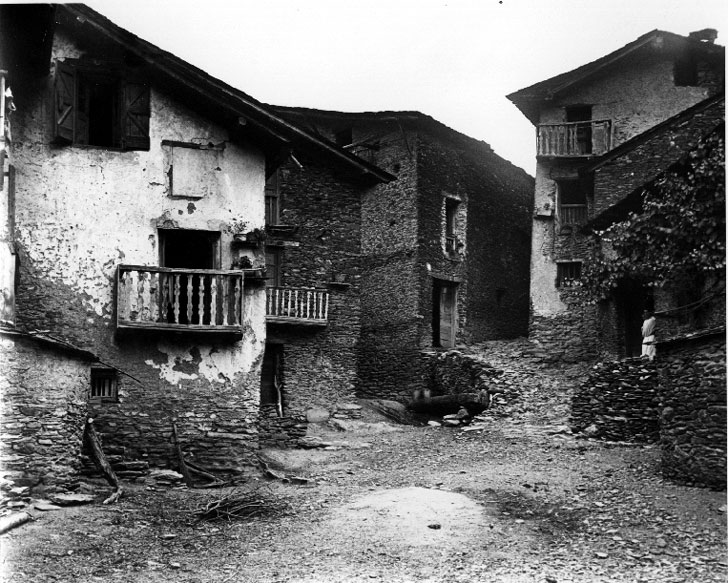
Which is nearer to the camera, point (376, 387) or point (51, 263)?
point (51, 263)

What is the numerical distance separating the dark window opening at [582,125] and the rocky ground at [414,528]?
14.1 meters

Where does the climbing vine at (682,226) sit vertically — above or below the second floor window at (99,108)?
below

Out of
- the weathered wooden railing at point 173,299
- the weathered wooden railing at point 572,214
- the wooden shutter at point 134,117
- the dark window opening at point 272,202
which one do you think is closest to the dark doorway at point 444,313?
the weathered wooden railing at point 572,214

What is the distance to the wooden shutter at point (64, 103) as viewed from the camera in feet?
51.1

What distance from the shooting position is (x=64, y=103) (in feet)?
51.5

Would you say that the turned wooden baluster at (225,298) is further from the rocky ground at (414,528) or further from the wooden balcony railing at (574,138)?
the wooden balcony railing at (574,138)

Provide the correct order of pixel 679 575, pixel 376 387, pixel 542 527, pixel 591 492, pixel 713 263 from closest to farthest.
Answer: pixel 679 575 → pixel 542 527 → pixel 591 492 → pixel 713 263 → pixel 376 387

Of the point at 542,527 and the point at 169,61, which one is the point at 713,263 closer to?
the point at 542,527

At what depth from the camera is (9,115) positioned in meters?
15.3

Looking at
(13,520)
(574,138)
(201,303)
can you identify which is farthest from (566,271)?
(13,520)

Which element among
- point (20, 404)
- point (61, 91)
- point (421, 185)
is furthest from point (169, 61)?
point (421, 185)

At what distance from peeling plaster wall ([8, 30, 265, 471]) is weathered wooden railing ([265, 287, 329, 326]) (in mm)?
8313

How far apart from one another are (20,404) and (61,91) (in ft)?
18.3

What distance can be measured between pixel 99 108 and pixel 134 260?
115 inches
